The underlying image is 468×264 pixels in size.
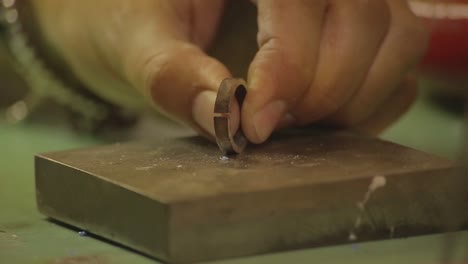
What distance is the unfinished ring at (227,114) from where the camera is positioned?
1.97 feet

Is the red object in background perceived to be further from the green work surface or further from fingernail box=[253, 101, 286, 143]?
fingernail box=[253, 101, 286, 143]

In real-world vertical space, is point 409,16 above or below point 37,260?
above

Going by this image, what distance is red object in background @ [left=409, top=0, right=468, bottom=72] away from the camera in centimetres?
95

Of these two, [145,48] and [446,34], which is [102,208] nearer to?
[145,48]

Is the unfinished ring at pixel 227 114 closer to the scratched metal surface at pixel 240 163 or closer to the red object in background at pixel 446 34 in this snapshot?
the scratched metal surface at pixel 240 163

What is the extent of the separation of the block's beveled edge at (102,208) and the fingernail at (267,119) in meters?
0.10

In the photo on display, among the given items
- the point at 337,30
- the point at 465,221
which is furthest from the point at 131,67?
the point at 465,221

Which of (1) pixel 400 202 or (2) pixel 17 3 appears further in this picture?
(2) pixel 17 3

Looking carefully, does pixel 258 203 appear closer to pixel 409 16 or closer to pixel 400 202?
pixel 400 202

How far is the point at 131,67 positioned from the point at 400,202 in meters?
0.22

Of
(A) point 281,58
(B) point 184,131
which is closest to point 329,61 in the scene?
(A) point 281,58


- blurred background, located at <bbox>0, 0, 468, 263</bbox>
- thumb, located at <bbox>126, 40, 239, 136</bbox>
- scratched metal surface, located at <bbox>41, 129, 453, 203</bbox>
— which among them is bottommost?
blurred background, located at <bbox>0, 0, 468, 263</bbox>

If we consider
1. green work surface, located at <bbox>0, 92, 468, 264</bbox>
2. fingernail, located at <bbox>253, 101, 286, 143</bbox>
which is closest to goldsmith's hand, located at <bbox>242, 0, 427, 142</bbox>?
fingernail, located at <bbox>253, 101, 286, 143</bbox>

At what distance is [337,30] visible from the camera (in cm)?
70
